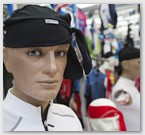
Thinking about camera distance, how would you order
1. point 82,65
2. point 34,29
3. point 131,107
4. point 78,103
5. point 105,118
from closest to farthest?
point 34,29, point 82,65, point 105,118, point 131,107, point 78,103

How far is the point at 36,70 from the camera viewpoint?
0.89m

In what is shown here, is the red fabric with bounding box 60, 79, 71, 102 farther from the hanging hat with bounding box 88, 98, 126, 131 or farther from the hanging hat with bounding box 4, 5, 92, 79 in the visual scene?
the hanging hat with bounding box 4, 5, 92, 79

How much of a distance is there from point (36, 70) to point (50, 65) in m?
0.06

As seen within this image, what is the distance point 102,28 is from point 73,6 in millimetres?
353

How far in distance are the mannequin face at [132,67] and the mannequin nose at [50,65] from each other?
62 centimetres

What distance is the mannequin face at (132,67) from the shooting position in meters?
1.34

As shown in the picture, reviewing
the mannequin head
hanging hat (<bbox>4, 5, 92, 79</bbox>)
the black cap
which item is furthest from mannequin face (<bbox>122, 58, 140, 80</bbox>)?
hanging hat (<bbox>4, 5, 92, 79</bbox>)

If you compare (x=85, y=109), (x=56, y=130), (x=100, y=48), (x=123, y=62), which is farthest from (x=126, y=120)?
(x=100, y=48)

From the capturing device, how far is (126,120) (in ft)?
4.42

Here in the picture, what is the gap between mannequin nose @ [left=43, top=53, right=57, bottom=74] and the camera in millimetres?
873

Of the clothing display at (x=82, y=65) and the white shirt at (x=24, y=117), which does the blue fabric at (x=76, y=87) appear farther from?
the white shirt at (x=24, y=117)

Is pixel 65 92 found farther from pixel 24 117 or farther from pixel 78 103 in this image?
pixel 24 117

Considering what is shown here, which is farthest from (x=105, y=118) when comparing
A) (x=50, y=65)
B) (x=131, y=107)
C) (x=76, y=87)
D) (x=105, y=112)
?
(x=50, y=65)

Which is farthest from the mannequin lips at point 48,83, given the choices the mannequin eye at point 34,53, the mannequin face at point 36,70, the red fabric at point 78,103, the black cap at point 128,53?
the black cap at point 128,53
